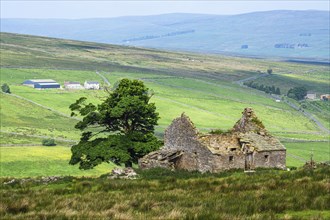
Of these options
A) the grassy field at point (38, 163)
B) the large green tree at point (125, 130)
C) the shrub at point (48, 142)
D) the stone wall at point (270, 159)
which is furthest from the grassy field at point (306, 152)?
the stone wall at point (270, 159)

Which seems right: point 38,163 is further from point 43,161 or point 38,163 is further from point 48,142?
point 48,142

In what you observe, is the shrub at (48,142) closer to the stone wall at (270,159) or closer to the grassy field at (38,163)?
the grassy field at (38,163)

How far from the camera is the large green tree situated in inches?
2039

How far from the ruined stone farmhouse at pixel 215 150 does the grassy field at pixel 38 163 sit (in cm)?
4872

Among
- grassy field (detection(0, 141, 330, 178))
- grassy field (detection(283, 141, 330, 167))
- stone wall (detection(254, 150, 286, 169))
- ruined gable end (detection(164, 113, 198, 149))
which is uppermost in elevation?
ruined gable end (detection(164, 113, 198, 149))

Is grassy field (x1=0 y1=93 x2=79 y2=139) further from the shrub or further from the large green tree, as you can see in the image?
the large green tree

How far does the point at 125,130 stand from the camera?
184 ft

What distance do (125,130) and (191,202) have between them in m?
Result: 36.6

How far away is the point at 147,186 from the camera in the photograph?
27266 mm

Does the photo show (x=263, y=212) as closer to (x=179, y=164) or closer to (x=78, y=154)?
(x=179, y=164)

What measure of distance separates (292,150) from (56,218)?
472 ft

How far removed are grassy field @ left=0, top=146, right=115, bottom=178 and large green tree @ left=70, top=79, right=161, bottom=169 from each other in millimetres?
39013

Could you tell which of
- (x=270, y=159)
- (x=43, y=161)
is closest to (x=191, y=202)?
(x=270, y=159)

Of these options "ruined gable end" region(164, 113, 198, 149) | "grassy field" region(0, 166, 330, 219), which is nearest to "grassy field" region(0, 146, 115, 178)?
"ruined gable end" region(164, 113, 198, 149)
